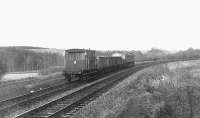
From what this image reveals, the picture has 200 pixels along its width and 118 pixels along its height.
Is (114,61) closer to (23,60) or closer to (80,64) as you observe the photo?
(80,64)

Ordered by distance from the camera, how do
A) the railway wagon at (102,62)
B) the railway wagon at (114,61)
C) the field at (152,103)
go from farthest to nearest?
the railway wagon at (114,61), the railway wagon at (102,62), the field at (152,103)

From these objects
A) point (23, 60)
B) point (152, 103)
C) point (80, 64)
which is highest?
point (23, 60)

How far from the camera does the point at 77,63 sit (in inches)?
968

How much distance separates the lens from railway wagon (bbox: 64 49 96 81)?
24.0 metres

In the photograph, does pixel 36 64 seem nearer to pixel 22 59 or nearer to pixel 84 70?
pixel 22 59

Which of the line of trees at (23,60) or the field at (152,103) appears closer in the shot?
the field at (152,103)

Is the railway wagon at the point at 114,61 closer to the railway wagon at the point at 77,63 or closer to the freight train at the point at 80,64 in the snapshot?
the freight train at the point at 80,64

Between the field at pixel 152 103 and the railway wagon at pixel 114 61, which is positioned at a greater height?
the railway wagon at pixel 114 61

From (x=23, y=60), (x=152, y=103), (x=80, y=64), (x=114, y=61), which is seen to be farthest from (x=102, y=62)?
(x=23, y=60)

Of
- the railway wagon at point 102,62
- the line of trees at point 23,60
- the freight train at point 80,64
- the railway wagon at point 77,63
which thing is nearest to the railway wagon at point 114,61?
the railway wagon at point 102,62

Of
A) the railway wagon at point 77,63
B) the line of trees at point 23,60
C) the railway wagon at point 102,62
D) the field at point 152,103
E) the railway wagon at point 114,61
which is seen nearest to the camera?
the field at point 152,103

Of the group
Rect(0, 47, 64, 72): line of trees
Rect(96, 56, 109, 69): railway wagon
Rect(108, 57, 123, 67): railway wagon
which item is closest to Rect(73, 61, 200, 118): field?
Rect(96, 56, 109, 69): railway wagon

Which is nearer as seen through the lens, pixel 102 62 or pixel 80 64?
pixel 80 64

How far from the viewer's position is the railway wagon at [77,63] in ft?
78.9
